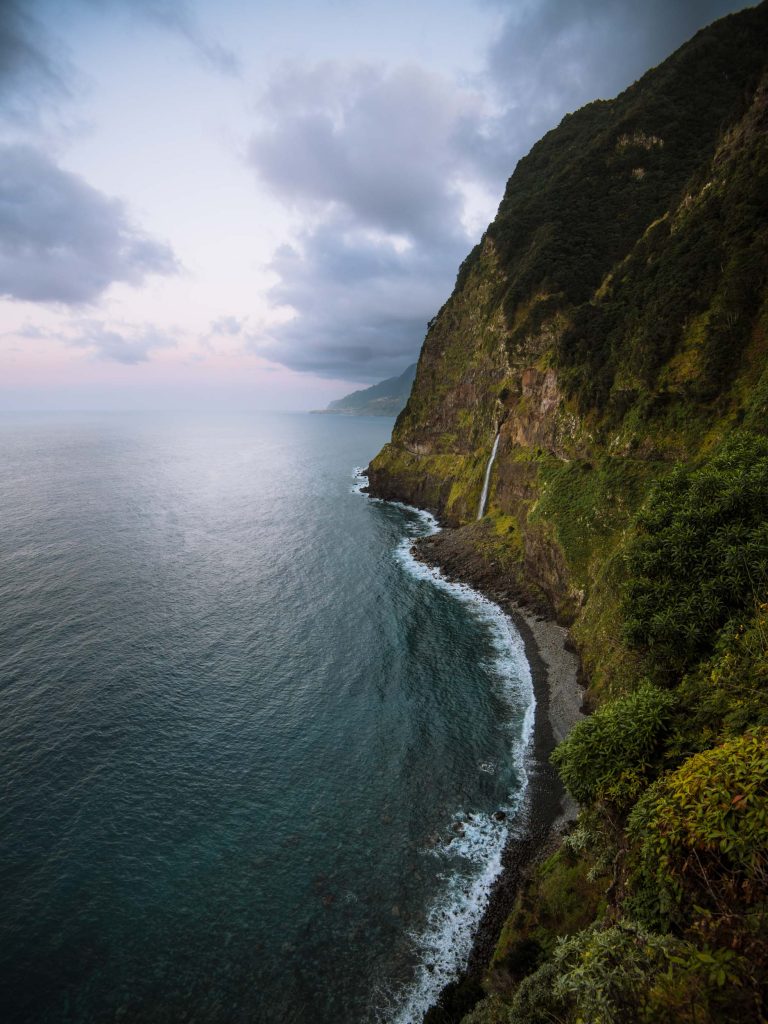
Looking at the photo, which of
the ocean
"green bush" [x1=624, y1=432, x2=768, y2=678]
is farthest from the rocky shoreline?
"green bush" [x1=624, y1=432, x2=768, y2=678]

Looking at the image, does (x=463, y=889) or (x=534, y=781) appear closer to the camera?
(x=463, y=889)

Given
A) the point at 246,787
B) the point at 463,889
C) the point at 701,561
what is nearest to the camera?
the point at 463,889

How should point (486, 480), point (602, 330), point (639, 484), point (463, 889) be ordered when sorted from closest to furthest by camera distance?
point (463, 889) → point (639, 484) → point (602, 330) → point (486, 480)

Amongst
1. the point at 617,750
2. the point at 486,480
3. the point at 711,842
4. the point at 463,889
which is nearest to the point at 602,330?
the point at 486,480

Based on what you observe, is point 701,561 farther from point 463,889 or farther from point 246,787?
point 246,787

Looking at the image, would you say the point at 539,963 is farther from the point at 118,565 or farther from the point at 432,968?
the point at 118,565

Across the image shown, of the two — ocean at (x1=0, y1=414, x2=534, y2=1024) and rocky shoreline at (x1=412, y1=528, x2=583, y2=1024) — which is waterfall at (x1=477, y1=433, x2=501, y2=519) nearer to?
rocky shoreline at (x1=412, y1=528, x2=583, y2=1024)
